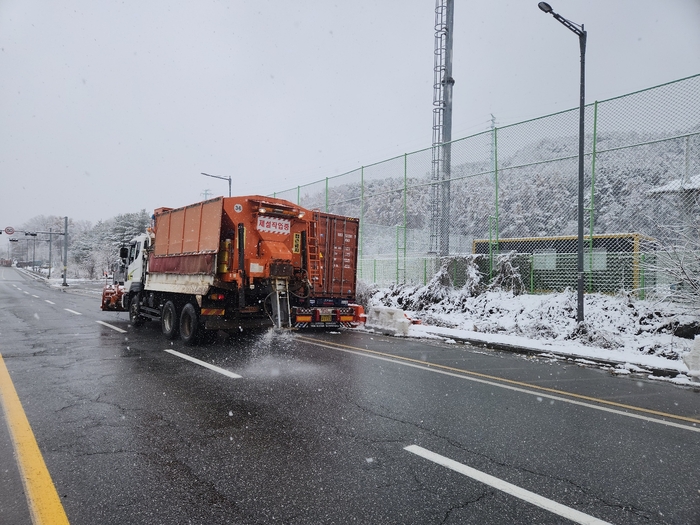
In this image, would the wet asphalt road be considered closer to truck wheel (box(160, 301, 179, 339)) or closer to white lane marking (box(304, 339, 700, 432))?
white lane marking (box(304, 339, 700, 432))

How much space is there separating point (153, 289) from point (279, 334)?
3580 millimetres

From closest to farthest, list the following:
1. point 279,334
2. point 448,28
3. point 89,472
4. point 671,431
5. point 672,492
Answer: point 672,492 < point 89,472 < point 671,431 < point 279,334 < point 448,28

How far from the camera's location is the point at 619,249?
1316 centimetres

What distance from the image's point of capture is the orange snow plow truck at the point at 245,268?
10.3m

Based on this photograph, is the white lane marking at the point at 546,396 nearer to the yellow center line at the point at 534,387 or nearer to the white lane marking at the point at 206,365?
the yellow center line at the point at 534,387

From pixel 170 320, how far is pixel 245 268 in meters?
2.75

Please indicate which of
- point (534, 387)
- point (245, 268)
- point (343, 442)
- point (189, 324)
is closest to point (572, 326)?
point (534, 387)

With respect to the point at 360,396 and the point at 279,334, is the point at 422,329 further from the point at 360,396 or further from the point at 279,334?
the point at 360,396

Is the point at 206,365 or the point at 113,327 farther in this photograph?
the point at 113,327

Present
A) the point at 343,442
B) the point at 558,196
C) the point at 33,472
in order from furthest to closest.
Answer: the point at 558,196 < the point at 343,442 < the point at 33,472

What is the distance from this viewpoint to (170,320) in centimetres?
1147

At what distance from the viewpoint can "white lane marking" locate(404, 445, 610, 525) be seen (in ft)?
9.98

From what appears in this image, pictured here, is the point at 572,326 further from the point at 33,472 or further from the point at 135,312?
the point at 135,312

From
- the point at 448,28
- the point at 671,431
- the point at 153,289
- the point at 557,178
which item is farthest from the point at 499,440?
the point at 448,28
